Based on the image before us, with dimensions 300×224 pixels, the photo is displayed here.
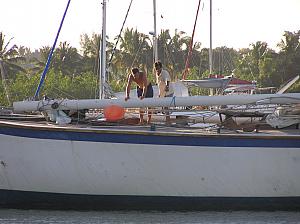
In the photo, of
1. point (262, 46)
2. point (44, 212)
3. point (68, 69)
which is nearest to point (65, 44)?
point (68, 69)

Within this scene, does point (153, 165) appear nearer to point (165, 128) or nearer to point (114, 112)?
point (165, 128)

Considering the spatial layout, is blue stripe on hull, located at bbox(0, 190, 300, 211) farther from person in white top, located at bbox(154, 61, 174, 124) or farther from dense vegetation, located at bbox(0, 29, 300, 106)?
dense vegetation, located at bbox(0, 29, 300, 106)

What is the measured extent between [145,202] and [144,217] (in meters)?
0.49

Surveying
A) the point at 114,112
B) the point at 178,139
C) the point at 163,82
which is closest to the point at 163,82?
the point at 163,82

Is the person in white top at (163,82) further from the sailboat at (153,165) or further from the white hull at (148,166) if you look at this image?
the white hull at (148,166)

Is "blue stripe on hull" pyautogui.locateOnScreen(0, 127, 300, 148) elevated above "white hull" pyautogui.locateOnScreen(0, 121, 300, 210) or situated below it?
above

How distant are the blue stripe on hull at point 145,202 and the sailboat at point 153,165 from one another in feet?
0.05

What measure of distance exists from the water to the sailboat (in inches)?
7.8

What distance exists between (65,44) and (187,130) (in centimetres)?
4184

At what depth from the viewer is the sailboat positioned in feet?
39.9

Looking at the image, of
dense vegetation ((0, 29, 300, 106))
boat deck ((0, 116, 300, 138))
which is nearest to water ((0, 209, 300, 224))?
boat deck ((0, 116, 300, 138))

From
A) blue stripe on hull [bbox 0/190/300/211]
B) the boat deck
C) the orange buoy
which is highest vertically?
the orange buoy

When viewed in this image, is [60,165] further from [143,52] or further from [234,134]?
[143,52]

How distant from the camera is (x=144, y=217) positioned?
Result: 39.8 feet
